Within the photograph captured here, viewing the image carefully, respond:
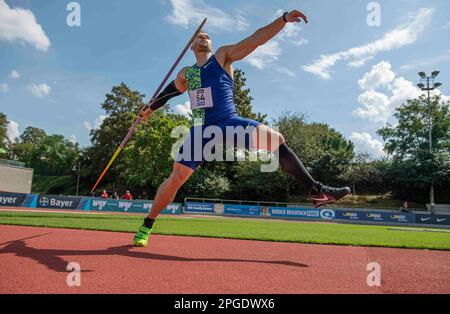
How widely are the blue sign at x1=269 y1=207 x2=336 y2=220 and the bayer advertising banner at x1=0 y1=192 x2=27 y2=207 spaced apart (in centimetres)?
1976

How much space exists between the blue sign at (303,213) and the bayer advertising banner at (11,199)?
19763 millimetres

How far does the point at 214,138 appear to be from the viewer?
4371 millimetres

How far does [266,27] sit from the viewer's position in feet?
14.1

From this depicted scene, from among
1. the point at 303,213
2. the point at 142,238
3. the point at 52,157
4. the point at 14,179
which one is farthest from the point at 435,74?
the point at 52,157

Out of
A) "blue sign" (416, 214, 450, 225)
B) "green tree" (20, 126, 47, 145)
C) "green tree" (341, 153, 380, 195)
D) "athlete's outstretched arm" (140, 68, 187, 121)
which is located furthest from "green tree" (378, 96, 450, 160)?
"green tree" (20, 126, 47, 145)

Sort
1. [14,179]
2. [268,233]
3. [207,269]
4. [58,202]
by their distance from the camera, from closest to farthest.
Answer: [207,269], [268,233], [58,202], [14,179]

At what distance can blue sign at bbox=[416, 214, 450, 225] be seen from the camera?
85.9 ft

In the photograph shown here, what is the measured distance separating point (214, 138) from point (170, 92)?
145 centimetres

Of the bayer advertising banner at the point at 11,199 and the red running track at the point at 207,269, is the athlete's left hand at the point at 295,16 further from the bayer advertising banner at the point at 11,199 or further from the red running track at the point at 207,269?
the bayer advertising banner at the point at 11,199

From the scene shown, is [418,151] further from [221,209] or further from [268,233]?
[268,233]

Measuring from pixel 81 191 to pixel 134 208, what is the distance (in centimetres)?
4703

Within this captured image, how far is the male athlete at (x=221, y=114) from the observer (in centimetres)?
417
